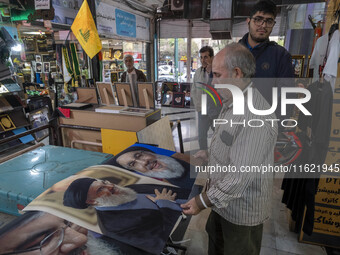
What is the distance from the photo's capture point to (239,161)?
1.06 m

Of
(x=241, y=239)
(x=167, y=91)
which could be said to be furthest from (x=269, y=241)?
(x=167, y=91)

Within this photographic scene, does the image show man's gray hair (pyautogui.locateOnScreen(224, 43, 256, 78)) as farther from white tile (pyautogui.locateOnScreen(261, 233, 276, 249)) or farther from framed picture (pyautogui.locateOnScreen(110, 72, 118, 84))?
framed picture (pyautogui.locateOnScreen(110, 72, 118, 84))

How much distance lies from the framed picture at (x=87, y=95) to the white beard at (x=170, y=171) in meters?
1.98

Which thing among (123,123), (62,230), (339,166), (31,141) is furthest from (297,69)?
(31,141)

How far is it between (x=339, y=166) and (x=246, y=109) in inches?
58.6

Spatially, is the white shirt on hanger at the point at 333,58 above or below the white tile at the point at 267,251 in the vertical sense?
above

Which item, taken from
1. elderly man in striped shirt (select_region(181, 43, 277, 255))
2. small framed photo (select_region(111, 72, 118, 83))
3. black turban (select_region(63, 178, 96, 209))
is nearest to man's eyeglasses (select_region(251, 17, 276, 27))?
elderly man in striped shirt (select_region(181, 43, 277, 255))

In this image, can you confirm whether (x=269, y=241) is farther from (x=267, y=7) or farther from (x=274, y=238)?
(x=267, y=7)

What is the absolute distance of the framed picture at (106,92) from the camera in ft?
Answer: 10.5

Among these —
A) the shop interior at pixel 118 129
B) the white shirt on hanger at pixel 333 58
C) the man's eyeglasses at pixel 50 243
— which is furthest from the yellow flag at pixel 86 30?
the white shirt on hanger at pixel 333 58

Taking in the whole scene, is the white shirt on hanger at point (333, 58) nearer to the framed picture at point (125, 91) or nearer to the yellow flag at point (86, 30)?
the framed picture at point (125, 91)

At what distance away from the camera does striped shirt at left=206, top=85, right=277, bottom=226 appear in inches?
41.9

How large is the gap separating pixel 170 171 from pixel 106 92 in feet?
6.51

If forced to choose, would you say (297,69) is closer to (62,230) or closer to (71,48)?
(71,48)
